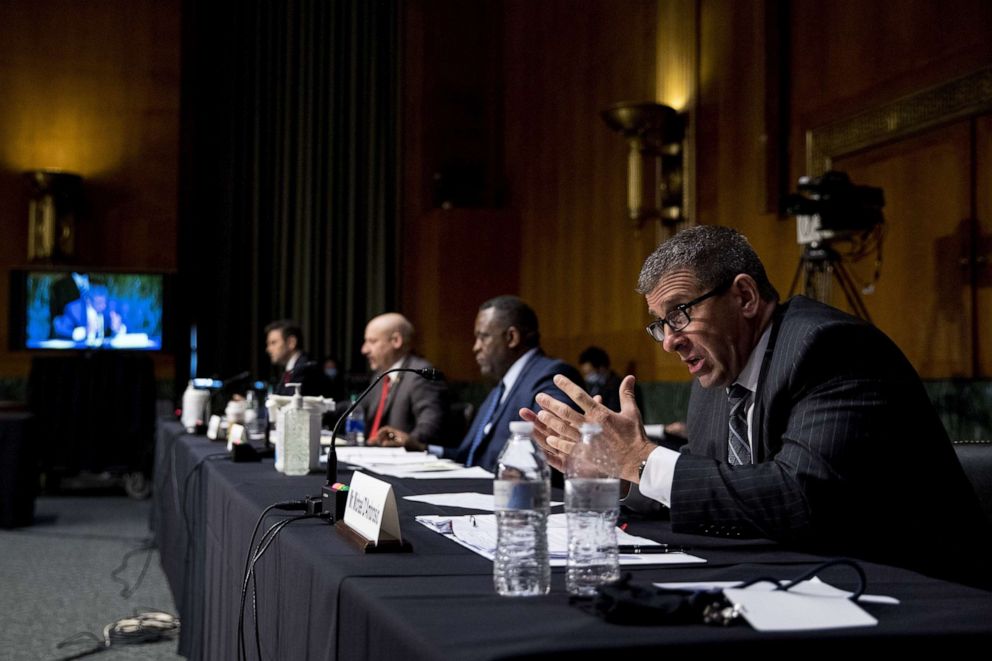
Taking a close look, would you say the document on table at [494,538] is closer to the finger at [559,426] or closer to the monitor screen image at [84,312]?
the finger at [559,426]

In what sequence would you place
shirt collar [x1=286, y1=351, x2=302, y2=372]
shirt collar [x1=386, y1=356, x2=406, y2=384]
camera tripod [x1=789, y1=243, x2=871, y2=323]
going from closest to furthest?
camera tripod [x1=789, y1=243, x2=871, y2=323] → shirt collar [x1=386, y1=356, x2=406, y2=384] → shirt collar [x1=286, y1=351, x2=302, y2=372]

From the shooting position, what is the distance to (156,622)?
12.8 feet

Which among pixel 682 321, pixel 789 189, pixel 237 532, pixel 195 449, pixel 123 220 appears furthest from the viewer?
pixel 123 220

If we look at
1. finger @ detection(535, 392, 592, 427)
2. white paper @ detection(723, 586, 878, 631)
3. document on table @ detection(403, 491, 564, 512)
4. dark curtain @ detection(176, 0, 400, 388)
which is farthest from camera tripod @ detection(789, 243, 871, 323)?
dark curtain @ detection(176, 0, 400, 388)

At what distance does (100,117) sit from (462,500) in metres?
8.40

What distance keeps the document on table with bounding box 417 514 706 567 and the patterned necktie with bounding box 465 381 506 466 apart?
180 centimetres

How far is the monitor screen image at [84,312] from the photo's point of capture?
8688mm

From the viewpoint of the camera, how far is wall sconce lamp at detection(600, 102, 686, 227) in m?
6.02

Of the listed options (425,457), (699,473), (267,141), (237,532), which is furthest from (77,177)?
(699,473)

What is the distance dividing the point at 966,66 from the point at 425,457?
250 centimetres

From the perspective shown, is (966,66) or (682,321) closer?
(682,321)

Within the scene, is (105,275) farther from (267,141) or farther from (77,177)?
(267,141)

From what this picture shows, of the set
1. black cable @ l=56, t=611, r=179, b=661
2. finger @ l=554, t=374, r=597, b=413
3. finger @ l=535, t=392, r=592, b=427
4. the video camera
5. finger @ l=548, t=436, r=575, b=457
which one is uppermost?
the video camera

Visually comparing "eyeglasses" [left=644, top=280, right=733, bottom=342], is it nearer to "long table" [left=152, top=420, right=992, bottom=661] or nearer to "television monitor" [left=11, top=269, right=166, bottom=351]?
"long table" [left=152, top=420, right=992, bottom=661]
